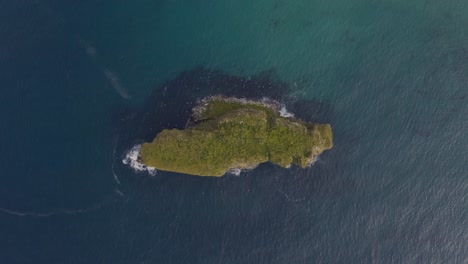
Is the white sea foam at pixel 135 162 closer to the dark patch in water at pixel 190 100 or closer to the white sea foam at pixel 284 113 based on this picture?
the dark patch in water at pixel 190 100

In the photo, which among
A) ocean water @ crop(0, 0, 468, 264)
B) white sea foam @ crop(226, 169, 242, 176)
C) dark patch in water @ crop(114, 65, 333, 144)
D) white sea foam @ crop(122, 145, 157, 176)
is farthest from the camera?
dark patch in water @ crop(114, 65, 333, 144)

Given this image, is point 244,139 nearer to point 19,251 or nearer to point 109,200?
point 109,200

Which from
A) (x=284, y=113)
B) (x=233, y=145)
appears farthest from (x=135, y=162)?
(x=284, y=113)

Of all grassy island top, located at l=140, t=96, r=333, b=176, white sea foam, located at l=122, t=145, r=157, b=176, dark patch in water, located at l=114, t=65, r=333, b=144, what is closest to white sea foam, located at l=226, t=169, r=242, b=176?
grassy island top, located at l=140, t=96, r=333, b=176

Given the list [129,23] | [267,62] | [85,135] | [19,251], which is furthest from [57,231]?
[267,62]

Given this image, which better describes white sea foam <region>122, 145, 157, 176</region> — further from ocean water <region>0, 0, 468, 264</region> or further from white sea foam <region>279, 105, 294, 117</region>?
white sea foam <region>279, 105, 294, 117</region>

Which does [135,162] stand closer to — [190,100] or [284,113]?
[190,100]
